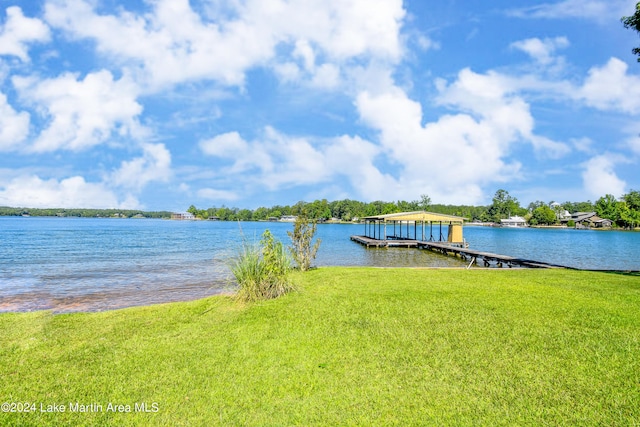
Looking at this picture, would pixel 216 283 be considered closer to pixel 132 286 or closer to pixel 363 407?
pixel 132 286

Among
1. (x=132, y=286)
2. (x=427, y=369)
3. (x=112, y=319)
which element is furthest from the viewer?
(x=132, y=286)

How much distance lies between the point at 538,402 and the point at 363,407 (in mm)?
1637

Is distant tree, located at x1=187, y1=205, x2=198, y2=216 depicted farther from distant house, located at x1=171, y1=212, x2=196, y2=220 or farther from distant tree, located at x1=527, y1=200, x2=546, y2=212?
distant tree, located at x1=527, y1=200, x2=546, y2=212

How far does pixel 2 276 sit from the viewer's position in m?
13.9

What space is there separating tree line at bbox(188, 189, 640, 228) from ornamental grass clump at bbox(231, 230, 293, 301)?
70.3 meters

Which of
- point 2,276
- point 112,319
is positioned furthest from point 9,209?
point 112,319

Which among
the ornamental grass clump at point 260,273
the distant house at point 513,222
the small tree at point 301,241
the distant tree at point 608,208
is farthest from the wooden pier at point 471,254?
the distant house at point 513,222

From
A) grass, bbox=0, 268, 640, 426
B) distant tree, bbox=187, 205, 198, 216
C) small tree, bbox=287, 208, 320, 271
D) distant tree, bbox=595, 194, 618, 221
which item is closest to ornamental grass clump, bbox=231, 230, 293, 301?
grass, bbox=0, 268, 640, 426

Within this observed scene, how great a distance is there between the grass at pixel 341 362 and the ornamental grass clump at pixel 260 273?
571 millimetres

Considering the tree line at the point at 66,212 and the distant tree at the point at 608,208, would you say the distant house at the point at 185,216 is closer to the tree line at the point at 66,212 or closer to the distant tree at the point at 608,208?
the tree line at the point at 66,212

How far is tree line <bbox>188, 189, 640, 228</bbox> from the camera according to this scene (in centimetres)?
8281

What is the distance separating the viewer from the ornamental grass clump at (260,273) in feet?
24.6

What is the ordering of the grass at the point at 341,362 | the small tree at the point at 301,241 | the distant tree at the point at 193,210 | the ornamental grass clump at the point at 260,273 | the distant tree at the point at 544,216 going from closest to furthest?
the grass at the point at 341,362
the ornamental grass clump at the point at 260,273
the small tree at the point at 301,241
the distant tree at the point at 544,216
the distant tree at the point at 193,210

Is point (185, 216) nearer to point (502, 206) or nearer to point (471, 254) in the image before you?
point (502, 206)
